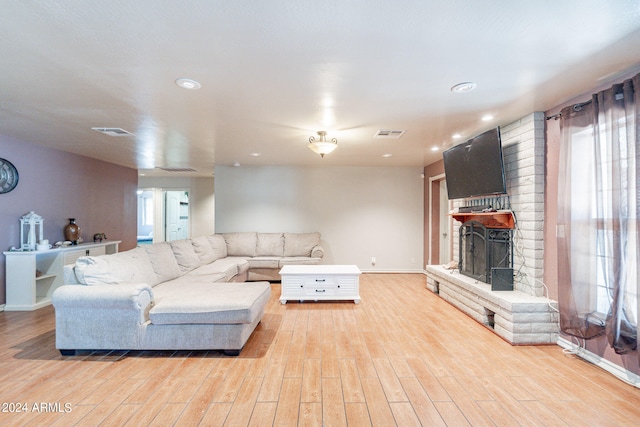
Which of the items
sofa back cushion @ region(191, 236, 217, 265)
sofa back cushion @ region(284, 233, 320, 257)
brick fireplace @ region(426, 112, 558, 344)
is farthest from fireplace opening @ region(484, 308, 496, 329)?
sofa back cushion @ region(191, 236, 217, 265)

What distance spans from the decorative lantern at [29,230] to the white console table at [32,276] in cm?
18

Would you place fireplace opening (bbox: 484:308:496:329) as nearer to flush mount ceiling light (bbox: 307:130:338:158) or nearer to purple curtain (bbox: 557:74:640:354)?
purple curtain (bbox: 557:74:640:354)

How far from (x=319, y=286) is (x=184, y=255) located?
204cm

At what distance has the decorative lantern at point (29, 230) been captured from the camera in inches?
157

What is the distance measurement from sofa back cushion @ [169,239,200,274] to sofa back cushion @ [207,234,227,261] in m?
0.76

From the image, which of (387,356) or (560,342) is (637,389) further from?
(387,356)

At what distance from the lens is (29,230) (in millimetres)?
4105

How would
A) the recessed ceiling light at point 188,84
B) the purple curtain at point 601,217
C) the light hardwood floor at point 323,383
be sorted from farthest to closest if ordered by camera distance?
the recessed ceiling light at point 188,84, the purple curtain at point 601,217, the light hardwood floor at point 323,383

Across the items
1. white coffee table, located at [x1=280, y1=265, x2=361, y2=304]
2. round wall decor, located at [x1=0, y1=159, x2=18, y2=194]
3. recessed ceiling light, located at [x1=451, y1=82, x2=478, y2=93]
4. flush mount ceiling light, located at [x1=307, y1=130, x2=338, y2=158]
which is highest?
recessed ceiling light, located at [x1=451, y1=82, x2=478, y2=93]

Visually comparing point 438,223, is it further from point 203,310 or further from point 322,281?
point 203,310

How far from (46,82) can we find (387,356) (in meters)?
3.67

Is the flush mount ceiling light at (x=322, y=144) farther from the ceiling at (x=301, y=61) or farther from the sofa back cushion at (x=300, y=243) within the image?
the sofa back cushion at (x=300, y=243)

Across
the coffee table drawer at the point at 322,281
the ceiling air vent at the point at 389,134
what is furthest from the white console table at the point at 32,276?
the ceiling air vent at the point at 389,134

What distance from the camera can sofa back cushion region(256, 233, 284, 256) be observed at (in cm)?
580
